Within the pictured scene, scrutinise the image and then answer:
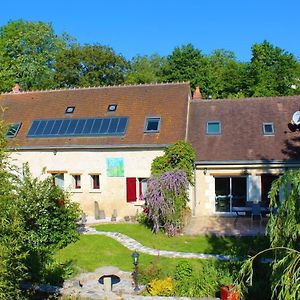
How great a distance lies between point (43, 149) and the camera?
24.7m

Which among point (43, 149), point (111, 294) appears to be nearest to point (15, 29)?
point (43, 149)

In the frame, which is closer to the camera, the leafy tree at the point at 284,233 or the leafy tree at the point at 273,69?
the leafy tree at the point at 284,233

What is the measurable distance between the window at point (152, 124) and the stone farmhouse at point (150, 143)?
0.20ft

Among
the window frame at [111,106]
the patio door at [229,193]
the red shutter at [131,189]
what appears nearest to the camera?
the patio door at [229,193]

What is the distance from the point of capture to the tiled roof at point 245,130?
2231 centimetres

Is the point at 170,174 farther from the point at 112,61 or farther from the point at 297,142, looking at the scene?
the point at 112,61

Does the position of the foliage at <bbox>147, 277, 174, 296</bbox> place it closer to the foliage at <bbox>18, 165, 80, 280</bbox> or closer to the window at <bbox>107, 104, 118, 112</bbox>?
the foliage at <bbox>18, 165, 80, 280</bbox>

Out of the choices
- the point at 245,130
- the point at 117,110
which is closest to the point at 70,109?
Answer: the point at 117,110

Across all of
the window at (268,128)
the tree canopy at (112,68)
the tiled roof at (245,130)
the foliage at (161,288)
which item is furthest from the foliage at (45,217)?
the tree canopy at (112,68)

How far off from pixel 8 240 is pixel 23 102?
2103 cm

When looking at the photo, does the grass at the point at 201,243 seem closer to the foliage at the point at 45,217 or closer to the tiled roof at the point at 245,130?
the foliage at the point at 45,217

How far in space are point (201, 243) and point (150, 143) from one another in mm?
7459

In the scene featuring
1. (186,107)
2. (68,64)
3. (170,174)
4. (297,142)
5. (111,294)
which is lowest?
(111,294)

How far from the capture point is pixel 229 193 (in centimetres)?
2280
